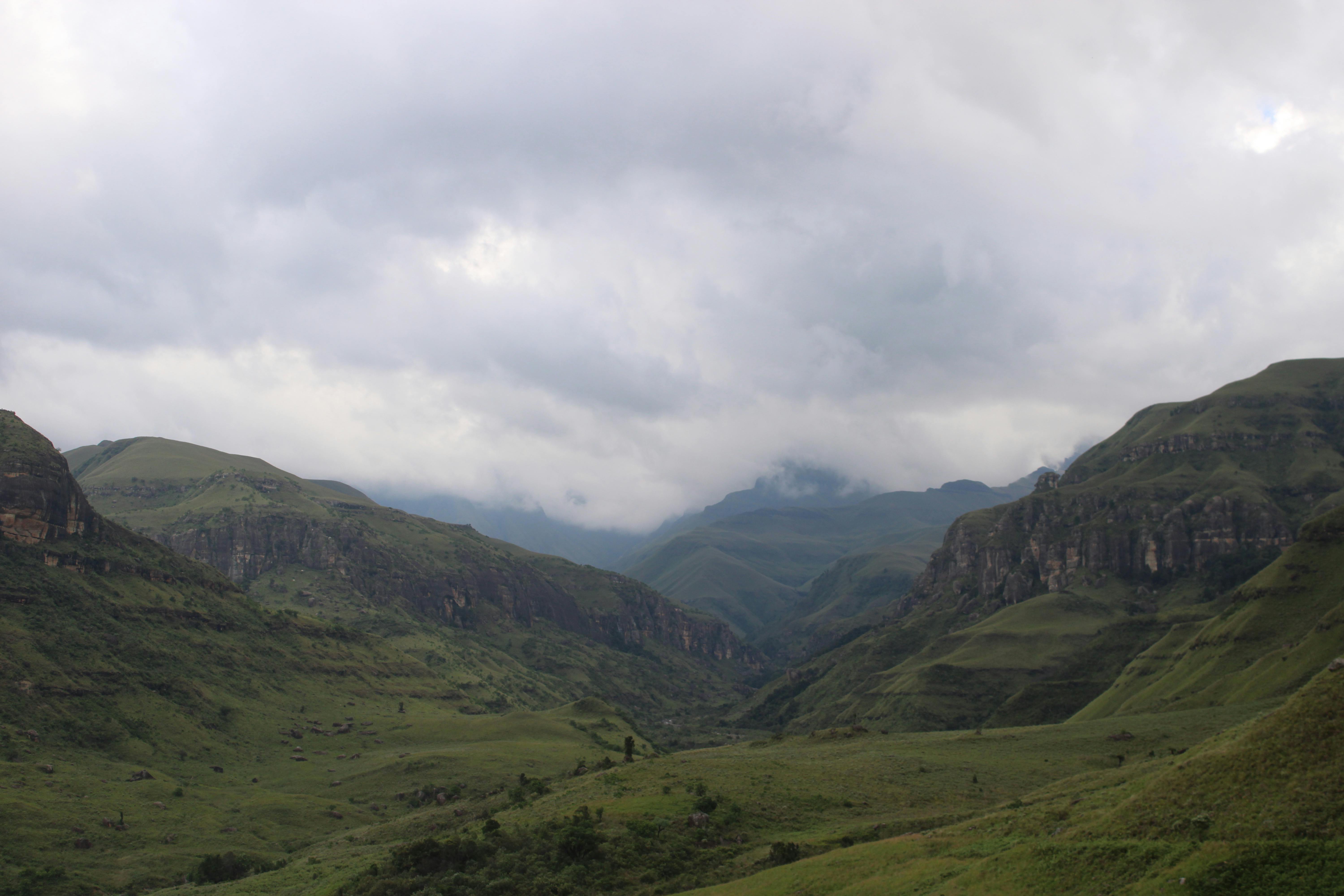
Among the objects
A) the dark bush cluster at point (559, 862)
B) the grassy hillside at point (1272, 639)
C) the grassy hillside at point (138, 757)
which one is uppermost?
the grassy hillside at point (1272, 639)

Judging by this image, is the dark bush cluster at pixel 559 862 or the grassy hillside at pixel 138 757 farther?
the grassy hillside at pixel 138 757

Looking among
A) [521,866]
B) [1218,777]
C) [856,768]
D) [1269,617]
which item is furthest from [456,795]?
[1269,617]

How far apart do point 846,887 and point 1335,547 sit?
200465 mm

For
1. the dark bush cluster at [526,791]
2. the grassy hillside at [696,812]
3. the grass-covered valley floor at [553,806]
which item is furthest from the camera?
the dark bush cluster at [526,791]

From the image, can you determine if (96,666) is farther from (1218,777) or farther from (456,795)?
(1218,777)

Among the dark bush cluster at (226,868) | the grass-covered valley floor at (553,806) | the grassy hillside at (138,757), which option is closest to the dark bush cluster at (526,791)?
the grass-covered valley floor at (553,806)

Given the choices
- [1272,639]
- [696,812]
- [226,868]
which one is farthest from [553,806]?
[1272,639]

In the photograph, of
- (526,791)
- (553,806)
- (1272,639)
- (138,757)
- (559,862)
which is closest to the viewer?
(559,862)

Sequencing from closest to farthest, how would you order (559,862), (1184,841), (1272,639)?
(1184,841)
(559,862)
(1272,639)

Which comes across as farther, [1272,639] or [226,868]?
[1272,639]

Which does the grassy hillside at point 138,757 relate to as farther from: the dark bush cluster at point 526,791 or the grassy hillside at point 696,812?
the dark bush cluster at point 526,791

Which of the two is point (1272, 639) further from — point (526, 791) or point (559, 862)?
point (559, 862)

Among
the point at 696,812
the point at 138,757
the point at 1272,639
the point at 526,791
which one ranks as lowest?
the point at 138,757

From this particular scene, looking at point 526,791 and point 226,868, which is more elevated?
point 526,791
